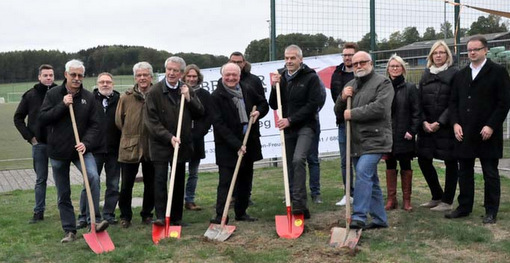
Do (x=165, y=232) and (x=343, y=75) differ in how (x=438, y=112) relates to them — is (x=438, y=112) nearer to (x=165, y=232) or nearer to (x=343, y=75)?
(x=343, y=75)

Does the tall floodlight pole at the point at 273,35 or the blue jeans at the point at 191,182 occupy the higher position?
the tall floodlight pole at the point at 273,35

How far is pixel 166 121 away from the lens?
6.52 m

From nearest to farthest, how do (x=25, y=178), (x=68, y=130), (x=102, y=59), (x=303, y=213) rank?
(x=68, y=130) → (x=303, y=213) → (x=25, y=178) → (x=102, y=59)

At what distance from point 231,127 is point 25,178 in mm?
7296

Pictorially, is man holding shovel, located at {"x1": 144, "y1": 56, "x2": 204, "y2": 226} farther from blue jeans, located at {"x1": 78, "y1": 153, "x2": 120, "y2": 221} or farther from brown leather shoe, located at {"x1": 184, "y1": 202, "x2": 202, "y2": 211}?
brown leather shoe, located at {"x1": 184, "y1": 202, "x2": 202, "y2": 211}

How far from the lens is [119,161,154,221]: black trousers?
22.6 ft

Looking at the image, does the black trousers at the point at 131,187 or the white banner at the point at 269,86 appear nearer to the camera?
the black trousers at the point at 131,187

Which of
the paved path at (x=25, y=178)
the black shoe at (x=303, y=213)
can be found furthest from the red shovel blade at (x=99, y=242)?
the paved path at (x=25, y=178)

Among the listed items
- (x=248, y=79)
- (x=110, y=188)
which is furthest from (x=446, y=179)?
(x=110, y=188)

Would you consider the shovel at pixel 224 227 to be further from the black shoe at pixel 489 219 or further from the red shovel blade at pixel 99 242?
the black shoe at pixel 489 219

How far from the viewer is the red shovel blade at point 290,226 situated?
20.1 feet

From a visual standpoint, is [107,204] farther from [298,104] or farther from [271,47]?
[271,47]

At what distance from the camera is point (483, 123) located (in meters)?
6.31

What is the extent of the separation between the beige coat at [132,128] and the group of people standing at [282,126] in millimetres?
12
